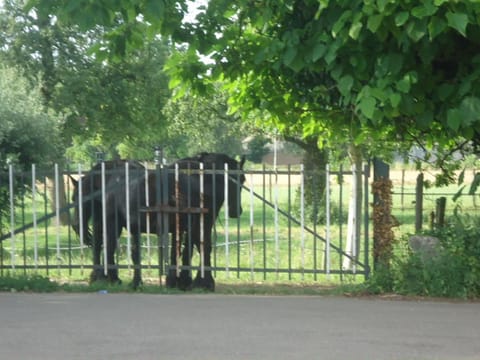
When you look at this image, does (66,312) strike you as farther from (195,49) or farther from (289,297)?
(195,49)

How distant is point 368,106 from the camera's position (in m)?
7.49

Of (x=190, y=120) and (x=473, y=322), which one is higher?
(x=190, y=120)

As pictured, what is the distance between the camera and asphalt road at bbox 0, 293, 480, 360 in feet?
22.2

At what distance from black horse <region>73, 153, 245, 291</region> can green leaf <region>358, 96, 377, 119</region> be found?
2.85m

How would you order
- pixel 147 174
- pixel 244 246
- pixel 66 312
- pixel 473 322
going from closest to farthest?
pixel 473 322 → pixel 66 312 → pixel 147 174 → pixel 244 246

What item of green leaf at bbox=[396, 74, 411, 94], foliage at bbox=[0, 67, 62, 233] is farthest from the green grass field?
green leaf at bbox=[396, 74, 411, 94]

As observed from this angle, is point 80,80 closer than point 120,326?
No

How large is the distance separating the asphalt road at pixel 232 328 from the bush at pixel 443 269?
0.95ft

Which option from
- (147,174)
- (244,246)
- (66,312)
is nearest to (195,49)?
(147,174)

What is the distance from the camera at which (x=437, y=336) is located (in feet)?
23.9

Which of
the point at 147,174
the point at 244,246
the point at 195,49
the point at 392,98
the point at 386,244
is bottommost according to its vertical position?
the point at 244,246

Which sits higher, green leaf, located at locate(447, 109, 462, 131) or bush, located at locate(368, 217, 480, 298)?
green leaf, located at locate(447, 109, 462, 131)

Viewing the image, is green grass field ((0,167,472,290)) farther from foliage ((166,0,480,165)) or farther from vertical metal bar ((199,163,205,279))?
foliage ((166,0,480,165))

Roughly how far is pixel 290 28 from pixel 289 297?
319cm
